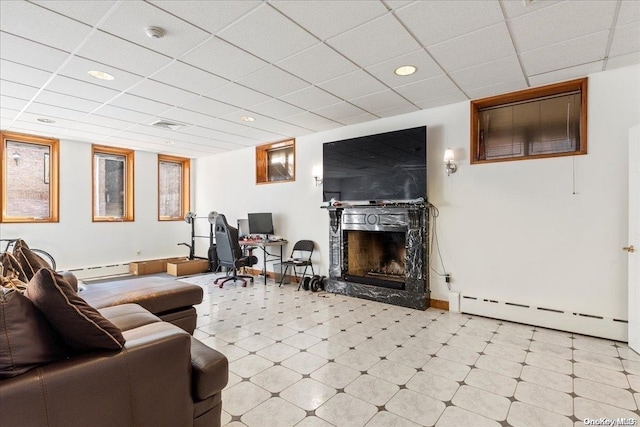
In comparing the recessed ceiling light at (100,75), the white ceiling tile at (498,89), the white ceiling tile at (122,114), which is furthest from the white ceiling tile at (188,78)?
the white ceiling tile at (498,89)

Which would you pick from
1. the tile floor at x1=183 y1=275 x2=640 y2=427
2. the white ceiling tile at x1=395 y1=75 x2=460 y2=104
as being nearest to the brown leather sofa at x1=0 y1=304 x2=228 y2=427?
the tile floor at x1=183 y1=275 x2=640 y2=427

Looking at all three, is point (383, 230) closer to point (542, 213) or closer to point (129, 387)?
point (542, 213)

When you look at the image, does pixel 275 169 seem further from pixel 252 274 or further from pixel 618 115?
pixel 618 115

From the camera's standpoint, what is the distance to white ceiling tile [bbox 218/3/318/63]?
243cm

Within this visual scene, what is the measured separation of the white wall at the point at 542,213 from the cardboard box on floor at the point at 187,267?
189 inches

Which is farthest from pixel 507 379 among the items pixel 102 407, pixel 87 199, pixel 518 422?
pixel 87 199

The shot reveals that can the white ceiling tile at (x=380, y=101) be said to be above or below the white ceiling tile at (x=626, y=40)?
above

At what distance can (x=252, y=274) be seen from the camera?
23.4ft

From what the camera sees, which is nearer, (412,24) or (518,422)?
(518,422)

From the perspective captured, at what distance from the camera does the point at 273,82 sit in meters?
3.61

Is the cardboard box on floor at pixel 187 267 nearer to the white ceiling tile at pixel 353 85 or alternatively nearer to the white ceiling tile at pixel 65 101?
the white ceiling tile at pixel 65 101

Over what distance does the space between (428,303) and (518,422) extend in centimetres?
250

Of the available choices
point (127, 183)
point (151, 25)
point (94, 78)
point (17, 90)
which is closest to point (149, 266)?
point (127, 183)

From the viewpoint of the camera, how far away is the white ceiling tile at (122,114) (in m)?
4.47
